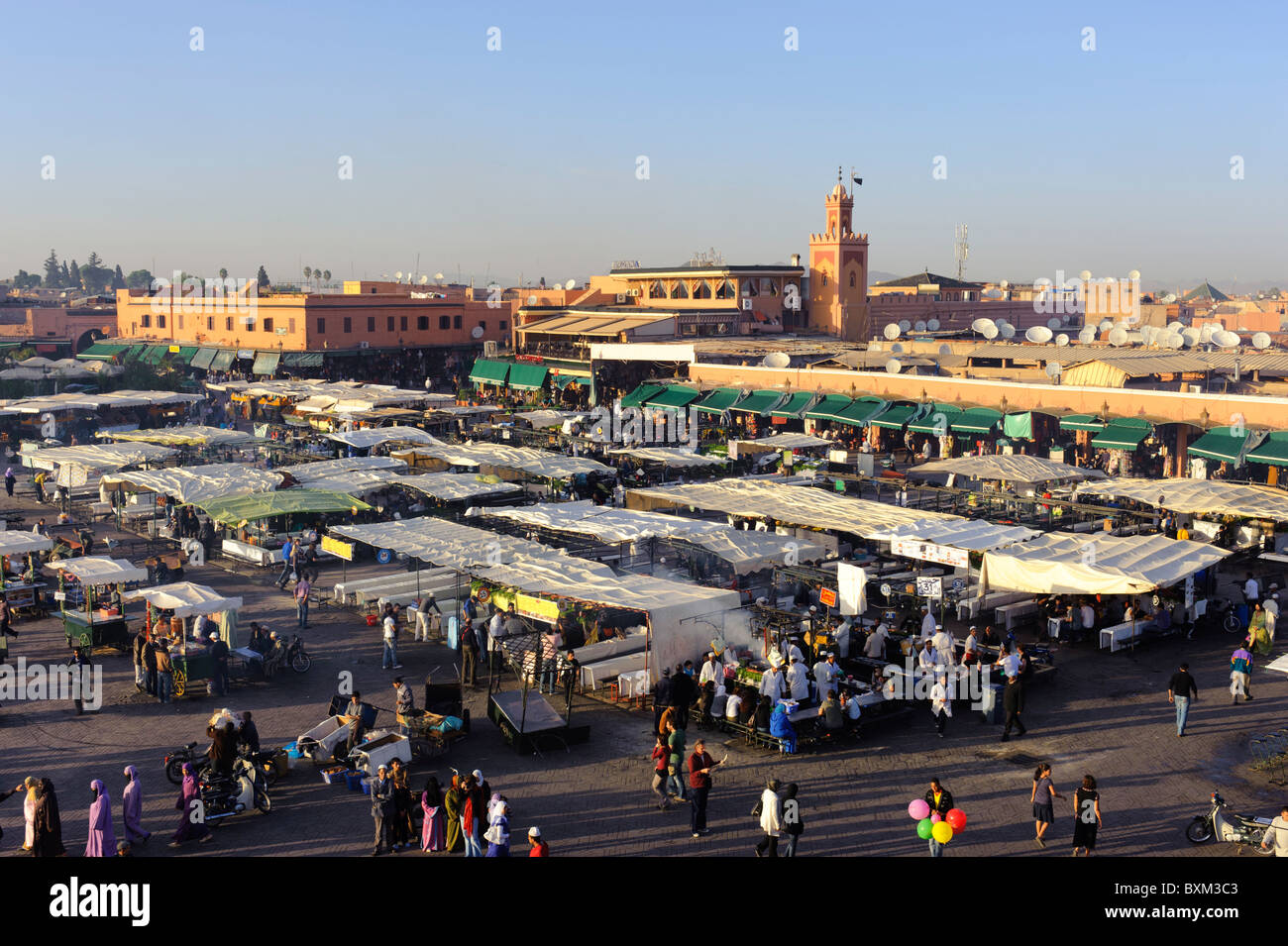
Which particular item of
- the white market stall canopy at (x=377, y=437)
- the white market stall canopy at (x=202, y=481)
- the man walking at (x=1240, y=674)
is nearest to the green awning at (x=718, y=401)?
the white market stall canopy at (x=377, y=437)

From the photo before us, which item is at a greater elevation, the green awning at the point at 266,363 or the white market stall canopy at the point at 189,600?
the green awning at the point at 266,363

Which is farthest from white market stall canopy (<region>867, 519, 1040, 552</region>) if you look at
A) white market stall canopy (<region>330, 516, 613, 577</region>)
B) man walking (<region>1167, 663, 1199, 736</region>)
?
white market stall canopy (<region>330, 516, 613, 577</region>)

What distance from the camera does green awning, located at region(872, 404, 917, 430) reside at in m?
37.4

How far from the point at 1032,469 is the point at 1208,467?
8.64 m

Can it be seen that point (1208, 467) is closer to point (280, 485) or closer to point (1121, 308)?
point (280, 485)

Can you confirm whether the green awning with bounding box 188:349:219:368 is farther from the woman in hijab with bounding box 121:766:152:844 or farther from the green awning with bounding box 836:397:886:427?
the woman in hijab with bounding box 121:766:152:844

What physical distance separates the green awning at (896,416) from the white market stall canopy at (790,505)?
12188mm

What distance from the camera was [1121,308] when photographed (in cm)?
8725

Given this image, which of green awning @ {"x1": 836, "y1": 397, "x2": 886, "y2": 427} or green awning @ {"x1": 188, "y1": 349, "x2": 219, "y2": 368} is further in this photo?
green awning @ {"x1": 188, "y1": 349, "x2": 219, "y2": 368}

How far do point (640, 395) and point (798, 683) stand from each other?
31804 millimetres

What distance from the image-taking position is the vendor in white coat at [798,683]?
14531 millimetres

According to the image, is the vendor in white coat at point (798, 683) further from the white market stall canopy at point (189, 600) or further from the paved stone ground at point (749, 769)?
the white market stall canopy at point (189, 600)

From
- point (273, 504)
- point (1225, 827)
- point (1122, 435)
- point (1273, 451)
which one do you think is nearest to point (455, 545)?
point (273, 504)
